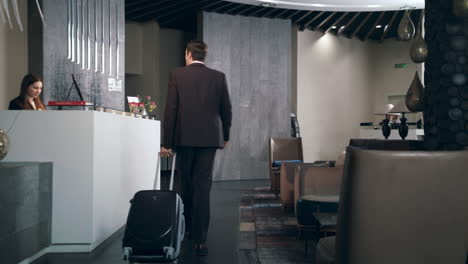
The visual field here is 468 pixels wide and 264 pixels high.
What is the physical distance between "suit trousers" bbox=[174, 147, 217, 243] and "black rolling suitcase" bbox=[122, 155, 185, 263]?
32 centimetres

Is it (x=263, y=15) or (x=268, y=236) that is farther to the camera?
(x=263, y=15)

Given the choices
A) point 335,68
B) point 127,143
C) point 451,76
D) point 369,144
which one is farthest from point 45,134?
point 335,68

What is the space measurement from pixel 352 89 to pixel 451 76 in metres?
9.43

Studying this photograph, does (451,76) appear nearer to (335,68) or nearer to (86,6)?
(86,6)

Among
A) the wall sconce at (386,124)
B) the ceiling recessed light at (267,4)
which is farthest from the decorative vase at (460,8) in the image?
the ceiling recessed light at (267,4)

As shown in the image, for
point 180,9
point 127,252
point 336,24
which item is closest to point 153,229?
point 127,252

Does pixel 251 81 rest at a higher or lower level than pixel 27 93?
higher

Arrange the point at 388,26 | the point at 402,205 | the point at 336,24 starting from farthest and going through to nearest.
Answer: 1. the point at 388,26
2. the point at 336,24
3. the point at 402,205

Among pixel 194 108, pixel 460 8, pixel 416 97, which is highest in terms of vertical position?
pixel 460 8

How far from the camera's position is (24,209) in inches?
92.9

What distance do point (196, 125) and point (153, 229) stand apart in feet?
2.46

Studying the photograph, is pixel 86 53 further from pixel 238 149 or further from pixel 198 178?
pixel 238 149

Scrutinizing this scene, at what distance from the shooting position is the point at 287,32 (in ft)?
28.1

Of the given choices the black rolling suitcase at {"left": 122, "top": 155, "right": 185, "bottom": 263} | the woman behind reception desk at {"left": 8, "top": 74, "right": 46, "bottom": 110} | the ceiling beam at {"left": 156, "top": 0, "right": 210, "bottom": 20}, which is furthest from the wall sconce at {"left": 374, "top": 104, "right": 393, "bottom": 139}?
the ceiling beam at {"left": 156, "top": 0, "right": 210, "bottom": 20}
